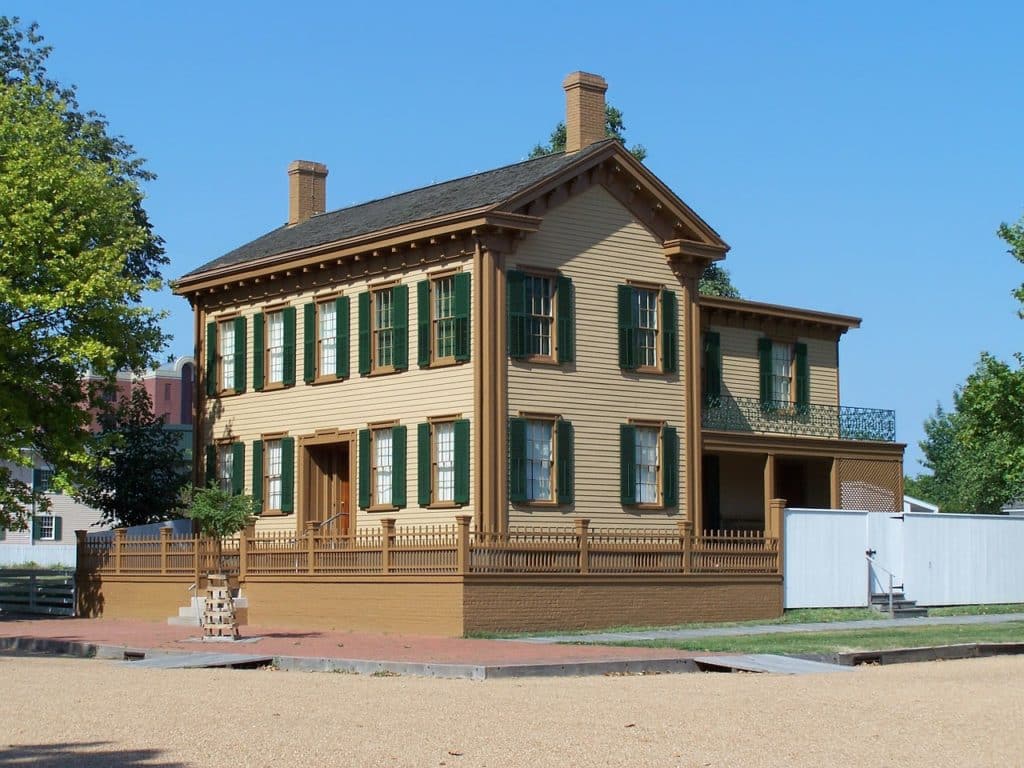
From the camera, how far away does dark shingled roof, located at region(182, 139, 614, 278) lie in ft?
106

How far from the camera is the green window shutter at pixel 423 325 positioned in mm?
32062

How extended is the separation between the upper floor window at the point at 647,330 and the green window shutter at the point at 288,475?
7794mm

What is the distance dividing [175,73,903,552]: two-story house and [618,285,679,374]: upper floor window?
45 mm

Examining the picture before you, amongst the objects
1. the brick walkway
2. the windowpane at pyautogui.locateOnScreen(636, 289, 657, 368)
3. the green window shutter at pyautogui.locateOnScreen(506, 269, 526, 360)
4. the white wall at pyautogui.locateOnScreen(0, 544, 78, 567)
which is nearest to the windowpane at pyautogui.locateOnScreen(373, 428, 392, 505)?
the green window shutter at pyautogui.locateOnScreen(506, 269, 526, 360)

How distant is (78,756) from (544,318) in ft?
68.2

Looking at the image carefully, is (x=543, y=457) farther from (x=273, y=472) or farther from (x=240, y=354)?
(x=240, y=354)

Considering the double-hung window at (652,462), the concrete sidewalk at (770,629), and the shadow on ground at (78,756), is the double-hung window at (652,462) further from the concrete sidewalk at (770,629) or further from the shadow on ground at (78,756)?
the shadow on ground at (78,756)

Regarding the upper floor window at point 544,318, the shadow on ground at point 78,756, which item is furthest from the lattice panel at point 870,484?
the shadow on ground at point 78,756

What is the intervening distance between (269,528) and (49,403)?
18.3ft

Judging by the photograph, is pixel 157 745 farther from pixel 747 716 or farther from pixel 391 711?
pixel 747 716

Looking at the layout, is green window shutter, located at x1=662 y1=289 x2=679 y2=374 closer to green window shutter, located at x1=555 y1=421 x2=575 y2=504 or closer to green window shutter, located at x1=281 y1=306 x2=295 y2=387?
green window shutter, located at x1=555 y1=421 x2=575 y2=504

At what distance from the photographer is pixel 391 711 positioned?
15328 millimetres

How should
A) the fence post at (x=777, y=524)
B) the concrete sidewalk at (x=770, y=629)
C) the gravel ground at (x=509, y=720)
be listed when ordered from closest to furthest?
the gravel ground at (x=509, y=720)
the concrete sidewalk at (x=770, y=629)
the fence post at (x=777, y=524)

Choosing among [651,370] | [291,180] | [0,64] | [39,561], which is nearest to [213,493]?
[651,370]
